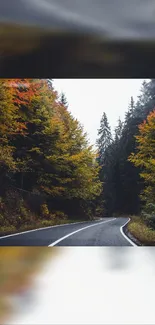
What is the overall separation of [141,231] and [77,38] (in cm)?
286

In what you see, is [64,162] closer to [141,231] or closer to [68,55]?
[141,231]

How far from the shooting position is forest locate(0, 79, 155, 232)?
215 inches

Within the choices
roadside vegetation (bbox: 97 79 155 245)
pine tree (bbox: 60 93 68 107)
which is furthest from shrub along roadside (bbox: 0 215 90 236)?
pine tree (bbox: 60 93 68 107)

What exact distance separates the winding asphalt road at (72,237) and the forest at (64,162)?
130 millimetres

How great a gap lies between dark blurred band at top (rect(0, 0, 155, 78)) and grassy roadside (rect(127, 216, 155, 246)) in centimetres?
207

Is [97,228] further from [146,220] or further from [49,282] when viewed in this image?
[49,282]

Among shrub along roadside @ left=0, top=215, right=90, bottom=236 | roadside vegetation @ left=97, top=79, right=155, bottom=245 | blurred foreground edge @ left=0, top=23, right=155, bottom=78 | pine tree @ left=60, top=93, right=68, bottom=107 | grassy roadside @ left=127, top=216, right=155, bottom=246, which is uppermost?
blurred foreground edge @ left=0, top=23, right=155, bottom=78

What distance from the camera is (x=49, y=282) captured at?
147 inches

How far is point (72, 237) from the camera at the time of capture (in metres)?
5.51

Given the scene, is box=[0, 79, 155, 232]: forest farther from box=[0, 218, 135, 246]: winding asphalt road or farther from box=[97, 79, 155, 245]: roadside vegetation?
box=[0, 218, 135, 246]: winding asphalt road

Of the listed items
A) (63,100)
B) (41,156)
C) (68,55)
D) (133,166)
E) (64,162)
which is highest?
(68,55)

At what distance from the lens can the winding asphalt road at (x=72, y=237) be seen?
17.9ft

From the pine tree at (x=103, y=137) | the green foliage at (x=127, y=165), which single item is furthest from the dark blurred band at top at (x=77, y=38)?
the pine tree at (x=103, y=137)

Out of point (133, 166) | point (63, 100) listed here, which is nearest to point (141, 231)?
point (133, 166)
